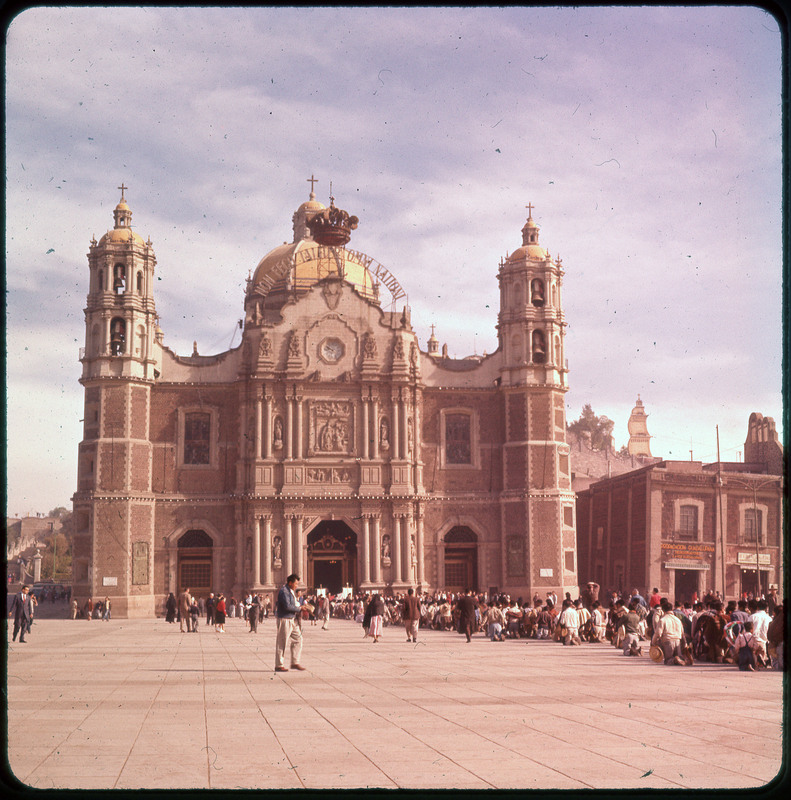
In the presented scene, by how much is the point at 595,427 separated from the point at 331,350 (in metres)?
62.1

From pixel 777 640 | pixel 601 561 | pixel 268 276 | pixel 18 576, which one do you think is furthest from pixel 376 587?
pixel 18 576

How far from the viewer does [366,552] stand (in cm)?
5366

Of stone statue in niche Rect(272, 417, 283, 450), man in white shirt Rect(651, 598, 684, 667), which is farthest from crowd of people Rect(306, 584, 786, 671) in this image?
stone statue in niche Rect(272, 417, 283, 450)

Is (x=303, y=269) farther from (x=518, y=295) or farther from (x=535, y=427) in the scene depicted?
(x=535, y=427)

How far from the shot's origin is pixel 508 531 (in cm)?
5512

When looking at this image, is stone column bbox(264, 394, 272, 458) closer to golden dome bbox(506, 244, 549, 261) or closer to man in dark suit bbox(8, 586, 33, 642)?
golden dome bbox(506, 244, 549, 261)

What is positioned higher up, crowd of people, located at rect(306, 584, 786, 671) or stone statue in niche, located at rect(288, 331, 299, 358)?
stone statue in niche, located at rect(288, 331, 299, 358)

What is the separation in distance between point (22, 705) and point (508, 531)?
4249 cm

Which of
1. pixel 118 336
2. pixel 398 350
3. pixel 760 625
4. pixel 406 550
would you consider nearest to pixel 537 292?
pixel 398 350

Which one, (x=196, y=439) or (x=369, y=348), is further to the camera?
(x=369, y=348)

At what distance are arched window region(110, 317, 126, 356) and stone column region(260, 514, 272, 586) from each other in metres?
10.5

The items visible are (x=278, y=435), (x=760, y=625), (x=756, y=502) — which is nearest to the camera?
(x=760, y=625)

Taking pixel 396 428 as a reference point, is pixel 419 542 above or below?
below

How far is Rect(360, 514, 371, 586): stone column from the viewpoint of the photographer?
5338 centimetres
